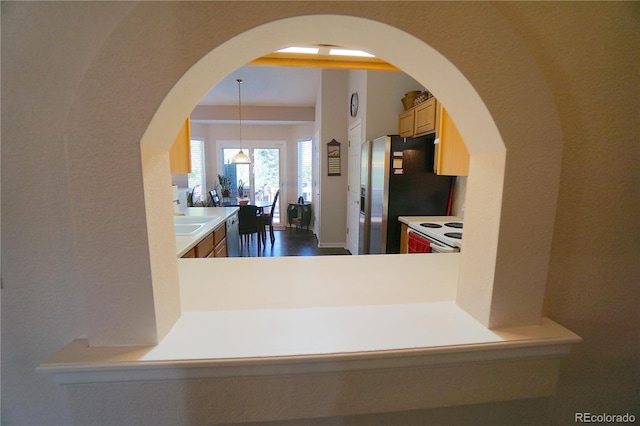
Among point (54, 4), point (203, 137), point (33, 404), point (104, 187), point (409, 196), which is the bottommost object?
point (33, 404)

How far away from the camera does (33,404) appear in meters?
0.72

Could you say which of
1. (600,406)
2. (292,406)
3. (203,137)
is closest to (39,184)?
(292,406)

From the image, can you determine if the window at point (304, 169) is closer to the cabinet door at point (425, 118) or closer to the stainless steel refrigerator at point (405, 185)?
the stainless steel refrigerator at point (405, 185)

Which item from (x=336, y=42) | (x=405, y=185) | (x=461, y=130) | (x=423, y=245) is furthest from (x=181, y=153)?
(x=405, y=185)

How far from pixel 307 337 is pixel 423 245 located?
1788 mm

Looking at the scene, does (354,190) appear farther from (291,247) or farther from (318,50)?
(318,50)

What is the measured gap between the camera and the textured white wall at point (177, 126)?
576 mm

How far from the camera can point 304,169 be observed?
6.80 m

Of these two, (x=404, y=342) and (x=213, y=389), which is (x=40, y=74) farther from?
(x=404, y=342)

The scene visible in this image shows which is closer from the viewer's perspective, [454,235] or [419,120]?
[454,235]

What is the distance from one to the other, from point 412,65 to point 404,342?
0.73 metres

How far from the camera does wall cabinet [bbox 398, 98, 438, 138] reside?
2658 millimetres

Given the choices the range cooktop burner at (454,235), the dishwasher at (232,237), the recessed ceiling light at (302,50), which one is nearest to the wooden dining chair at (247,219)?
the dishwasher at (232,237)

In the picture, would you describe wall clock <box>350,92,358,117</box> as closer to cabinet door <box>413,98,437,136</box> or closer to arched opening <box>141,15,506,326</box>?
cabinet door <box>413,98,437,136</box>
